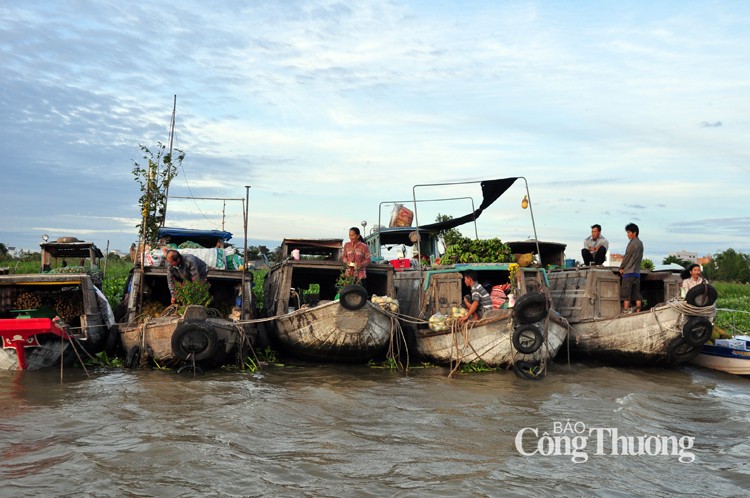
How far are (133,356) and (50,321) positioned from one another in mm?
1439

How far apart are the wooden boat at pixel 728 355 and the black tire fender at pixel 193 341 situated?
8.58 m

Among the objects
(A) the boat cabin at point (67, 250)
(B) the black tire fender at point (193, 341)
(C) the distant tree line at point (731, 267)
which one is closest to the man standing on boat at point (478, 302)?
(B) the black tire fender at point (193, 341)

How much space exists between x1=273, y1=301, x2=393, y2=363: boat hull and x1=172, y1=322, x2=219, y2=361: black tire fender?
55.9 inches

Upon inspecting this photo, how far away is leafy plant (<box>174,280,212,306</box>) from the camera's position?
10703 mm

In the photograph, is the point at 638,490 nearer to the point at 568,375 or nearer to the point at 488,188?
the point at 568,375

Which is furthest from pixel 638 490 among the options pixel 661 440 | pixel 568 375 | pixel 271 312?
pixel 271 312

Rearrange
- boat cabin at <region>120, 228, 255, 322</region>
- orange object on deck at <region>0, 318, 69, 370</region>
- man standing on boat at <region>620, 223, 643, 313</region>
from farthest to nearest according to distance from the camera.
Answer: man standing on boat at <region>620, 223, 643, 313</region>
boat cabin at <region>120, 228, 255, 322</region>
orange object on deck at <region>0, 318, 69, 370</region>

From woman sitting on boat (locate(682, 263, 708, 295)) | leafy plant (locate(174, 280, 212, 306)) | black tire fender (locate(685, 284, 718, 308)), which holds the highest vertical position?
woman sitting on boat (locate(682, 263, 708, 295))

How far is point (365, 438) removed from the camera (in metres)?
7.03

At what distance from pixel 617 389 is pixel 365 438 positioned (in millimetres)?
4780

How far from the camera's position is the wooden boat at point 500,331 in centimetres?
995

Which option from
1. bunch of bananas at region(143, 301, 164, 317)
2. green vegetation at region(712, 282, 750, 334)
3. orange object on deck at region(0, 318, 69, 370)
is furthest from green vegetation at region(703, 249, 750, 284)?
orange object on deck at region(0, 318, 69, 370)

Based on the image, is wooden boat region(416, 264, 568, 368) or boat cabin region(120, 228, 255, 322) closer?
wooden boat region(416, 264, 568, 368)

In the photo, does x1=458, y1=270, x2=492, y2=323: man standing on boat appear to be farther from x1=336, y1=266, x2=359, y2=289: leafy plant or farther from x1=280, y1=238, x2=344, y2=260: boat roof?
x1=280, y1=238, x2=344, y2=260: boat roof
